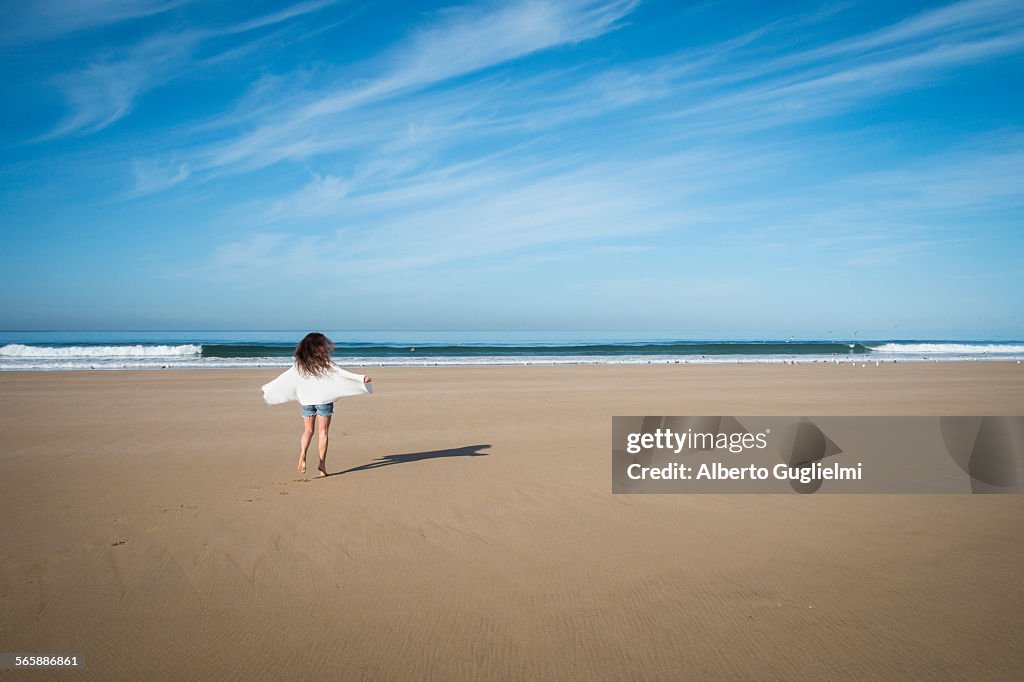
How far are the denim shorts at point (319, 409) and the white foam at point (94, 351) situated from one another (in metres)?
37.7

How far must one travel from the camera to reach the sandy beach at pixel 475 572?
334 cm

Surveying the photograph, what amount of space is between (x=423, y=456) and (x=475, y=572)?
468 cm

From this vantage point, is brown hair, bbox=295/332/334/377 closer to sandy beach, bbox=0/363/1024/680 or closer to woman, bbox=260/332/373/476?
woman, bbox=260/332/373/476

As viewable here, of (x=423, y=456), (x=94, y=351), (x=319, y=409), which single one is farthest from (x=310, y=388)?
(x=94, y=351)

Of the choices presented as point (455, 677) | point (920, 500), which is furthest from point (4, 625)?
point (920, 500)

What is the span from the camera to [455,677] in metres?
3.18

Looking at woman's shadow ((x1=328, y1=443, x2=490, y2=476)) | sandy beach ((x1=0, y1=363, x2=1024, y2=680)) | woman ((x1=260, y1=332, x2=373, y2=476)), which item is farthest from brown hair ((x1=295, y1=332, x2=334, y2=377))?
woman's shadow ((x1=328, y1=443, x2=490, y2=476))

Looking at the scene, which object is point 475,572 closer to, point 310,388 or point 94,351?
point 310,388

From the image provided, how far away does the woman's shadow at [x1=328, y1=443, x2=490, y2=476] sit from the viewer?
8415 millimetres

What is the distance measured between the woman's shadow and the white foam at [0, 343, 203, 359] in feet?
123

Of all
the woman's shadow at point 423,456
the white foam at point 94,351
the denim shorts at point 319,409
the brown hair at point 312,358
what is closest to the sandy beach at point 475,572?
the woman's shadow at point 423,456

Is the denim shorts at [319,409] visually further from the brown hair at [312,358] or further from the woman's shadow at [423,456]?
the woman's shadow at [423,456]

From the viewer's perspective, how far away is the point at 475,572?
4.51 metres

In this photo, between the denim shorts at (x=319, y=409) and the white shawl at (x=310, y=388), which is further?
the denim shorts at (x=319, y=409)
